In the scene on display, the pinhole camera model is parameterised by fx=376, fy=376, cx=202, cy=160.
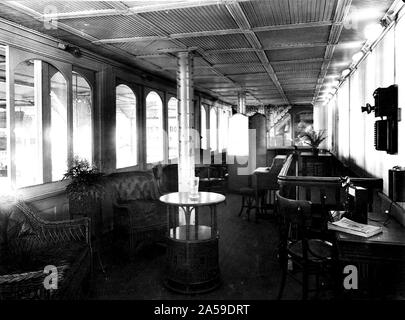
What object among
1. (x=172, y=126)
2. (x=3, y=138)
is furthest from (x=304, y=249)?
(x=172, y=126)

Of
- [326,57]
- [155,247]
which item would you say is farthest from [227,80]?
[155,247]

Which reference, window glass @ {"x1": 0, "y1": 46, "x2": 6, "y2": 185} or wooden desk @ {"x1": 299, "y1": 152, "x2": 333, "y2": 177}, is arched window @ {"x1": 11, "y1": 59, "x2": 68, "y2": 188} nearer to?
window glass @ {"x1": 0, "y1": 46, "x2": 6, "y2": 185}

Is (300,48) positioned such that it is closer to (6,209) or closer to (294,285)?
(294,285)

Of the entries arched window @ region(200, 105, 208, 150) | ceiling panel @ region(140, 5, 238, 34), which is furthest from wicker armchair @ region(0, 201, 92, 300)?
arched window @ region(200, 105, 208, 150)

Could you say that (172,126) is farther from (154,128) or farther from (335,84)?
(335,84)

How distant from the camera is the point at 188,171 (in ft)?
17.7

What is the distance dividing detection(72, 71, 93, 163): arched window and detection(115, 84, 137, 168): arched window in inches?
28.4

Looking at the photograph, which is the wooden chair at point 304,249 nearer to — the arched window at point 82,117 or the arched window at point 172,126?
the arched window at point 82,117

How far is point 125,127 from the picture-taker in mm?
6945

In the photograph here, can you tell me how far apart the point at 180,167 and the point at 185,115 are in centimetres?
75

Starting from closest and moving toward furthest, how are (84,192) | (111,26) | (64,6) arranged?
(64,6) → (111,26) → (84,192)

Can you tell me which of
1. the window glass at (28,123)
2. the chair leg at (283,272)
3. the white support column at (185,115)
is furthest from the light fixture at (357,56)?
the window glass at (28,123)

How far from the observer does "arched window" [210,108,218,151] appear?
43.0 feet

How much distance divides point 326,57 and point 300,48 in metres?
0.84
